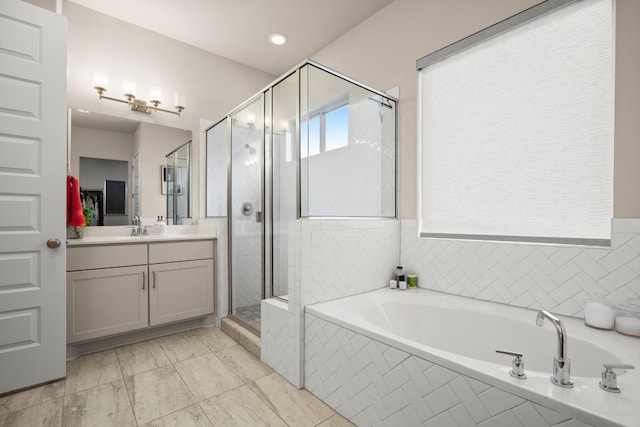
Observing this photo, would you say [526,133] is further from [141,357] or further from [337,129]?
[141,357]

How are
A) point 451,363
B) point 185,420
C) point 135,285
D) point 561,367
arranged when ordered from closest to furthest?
point 561,367, point 451,363, point 185,420, point 135,285

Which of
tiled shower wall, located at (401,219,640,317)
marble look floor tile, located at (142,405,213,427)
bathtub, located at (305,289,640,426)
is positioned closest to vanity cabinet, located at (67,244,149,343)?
marble look floor tile, located at (142,405,213,427)

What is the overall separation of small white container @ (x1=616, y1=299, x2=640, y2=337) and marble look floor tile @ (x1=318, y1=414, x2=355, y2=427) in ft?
4.41

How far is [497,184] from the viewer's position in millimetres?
1905

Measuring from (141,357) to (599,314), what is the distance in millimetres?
2870

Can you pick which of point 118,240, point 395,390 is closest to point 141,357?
point 118,240

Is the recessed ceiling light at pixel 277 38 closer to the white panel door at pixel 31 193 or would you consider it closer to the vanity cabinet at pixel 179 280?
the white panel door at pixel 31 193

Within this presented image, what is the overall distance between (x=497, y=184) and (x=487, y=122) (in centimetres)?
42

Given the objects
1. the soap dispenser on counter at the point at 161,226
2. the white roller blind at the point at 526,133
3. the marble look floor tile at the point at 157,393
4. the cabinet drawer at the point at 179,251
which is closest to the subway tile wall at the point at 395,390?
the marble look floor tile at the point at 157,393

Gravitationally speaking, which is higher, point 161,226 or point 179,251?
point 161,226

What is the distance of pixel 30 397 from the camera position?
170 cm

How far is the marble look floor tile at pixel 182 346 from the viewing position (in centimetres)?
223

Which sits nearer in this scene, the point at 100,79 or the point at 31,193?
the point at 31,193

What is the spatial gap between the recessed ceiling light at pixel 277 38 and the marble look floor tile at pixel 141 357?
9.95 feet
